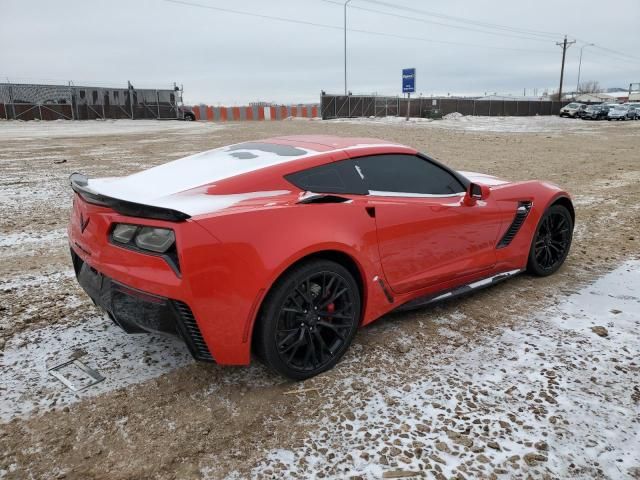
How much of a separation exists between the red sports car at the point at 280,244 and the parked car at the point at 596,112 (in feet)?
151

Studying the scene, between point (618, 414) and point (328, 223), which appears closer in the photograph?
point (618, 414)

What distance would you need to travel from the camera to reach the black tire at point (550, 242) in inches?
172

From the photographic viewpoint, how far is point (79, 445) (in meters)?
2.35

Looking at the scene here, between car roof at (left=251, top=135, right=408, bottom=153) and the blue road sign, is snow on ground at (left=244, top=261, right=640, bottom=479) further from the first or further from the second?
the blue road sign

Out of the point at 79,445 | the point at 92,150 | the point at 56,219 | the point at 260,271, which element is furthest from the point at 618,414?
the point at 92,150

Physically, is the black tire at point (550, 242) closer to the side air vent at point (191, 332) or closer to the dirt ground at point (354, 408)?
the dirt ground at point (354, 408)

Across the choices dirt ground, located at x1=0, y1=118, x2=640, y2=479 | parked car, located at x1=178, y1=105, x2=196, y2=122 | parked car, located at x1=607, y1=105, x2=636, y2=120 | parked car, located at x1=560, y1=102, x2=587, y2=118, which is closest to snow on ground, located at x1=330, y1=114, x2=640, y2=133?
parked car, located at x1=560, y1=102, x2=587, y2=118

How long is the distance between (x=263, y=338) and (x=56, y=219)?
16.8ft

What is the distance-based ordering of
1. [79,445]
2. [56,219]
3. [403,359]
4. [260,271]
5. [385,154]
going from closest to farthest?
[79,445] < [260,271] < [403,359] < [385,154] < [56,219]

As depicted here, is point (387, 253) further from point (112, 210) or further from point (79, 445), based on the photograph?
point (79, 445)

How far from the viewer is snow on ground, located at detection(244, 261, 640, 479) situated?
223 cm

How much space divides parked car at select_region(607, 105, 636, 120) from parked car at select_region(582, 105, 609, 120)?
40cm

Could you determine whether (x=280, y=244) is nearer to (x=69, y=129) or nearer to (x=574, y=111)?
(x=69, y=129)

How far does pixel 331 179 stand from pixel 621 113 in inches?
1944
